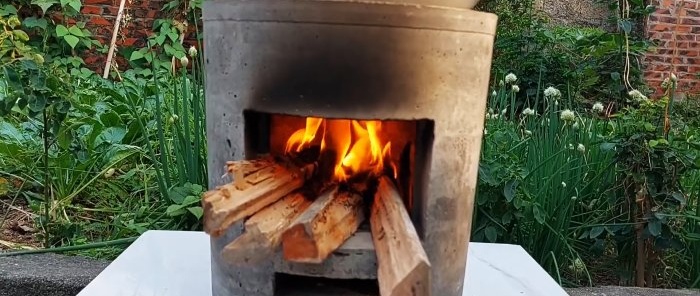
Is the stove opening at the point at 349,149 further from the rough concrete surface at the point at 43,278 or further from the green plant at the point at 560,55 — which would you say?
the green plant at the point at 560,55

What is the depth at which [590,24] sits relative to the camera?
6.99 metres

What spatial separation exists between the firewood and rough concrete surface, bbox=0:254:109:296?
35.3 inches

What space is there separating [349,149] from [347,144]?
1 cm

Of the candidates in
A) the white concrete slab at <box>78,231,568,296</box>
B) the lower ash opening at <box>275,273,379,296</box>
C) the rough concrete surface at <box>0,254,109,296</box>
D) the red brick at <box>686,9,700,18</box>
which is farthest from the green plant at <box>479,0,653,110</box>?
the rough concrete surface at <box>0,254,109,296</box>

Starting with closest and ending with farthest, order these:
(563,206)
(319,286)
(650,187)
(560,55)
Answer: (319,286)
(650,187)
(563,206)
(560,55)

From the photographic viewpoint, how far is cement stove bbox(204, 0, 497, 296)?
53.7 inches

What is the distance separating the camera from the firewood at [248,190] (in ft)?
4.17

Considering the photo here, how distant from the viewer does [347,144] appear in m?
1.69

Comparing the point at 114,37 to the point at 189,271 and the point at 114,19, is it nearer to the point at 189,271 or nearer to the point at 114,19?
the point at 114,19

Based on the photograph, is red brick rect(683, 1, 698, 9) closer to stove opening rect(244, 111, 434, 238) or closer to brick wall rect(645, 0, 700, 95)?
brick wall rect(645, 0, 700, 95)

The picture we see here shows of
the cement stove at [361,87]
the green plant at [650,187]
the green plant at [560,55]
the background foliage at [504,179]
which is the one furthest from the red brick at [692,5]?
the cement stove at [361,87]

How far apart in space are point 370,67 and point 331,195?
11.5 inches

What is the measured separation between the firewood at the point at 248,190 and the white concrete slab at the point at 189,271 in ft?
1.46

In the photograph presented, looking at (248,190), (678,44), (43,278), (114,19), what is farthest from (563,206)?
(678,44)
